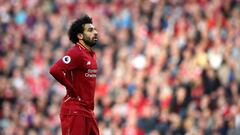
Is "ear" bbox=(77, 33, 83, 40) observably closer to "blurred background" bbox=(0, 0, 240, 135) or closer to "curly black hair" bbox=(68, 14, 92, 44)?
"curly black hair" bbox=(68, 14, 92, 44)

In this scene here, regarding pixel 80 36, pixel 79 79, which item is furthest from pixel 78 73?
pixel 80 36

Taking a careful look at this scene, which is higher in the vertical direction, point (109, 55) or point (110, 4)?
point (110, 4)

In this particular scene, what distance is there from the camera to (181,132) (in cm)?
1802

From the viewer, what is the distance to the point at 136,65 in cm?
2125

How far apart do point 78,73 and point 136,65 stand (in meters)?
9.71

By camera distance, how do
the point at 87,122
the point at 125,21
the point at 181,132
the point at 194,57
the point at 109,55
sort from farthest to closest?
the point at 125,21 < the point at 109,55 < the point at 194,57 < the point at 181,132 < the point at 87,122

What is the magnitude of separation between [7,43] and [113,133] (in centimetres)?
563

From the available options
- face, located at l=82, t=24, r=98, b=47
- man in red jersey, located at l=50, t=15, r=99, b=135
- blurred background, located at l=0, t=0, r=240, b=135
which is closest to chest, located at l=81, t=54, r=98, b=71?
man in red jersey, located at l=50, t=15, r=99, b=135

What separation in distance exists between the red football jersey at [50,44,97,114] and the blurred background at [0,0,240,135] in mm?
6005

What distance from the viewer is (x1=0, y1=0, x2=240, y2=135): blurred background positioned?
18.7 m

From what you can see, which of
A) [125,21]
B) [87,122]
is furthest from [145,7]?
[87,122]

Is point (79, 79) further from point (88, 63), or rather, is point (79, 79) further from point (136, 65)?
point (136, 65)

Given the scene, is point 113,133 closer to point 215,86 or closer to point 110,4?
point 215,86

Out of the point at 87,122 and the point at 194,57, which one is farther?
the point at 194,57
